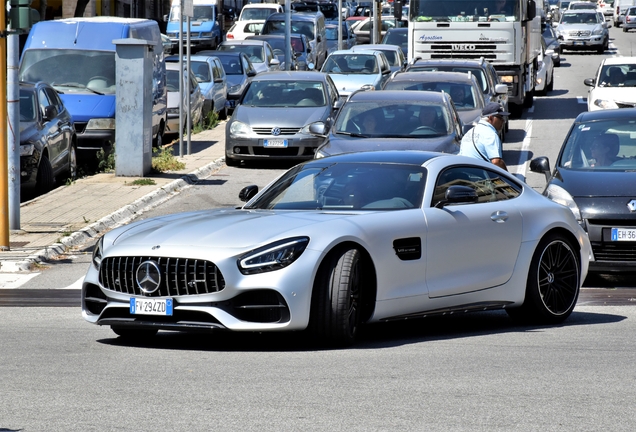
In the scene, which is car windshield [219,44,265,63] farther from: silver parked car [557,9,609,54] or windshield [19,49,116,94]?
silver parked car [557,9,609,54]

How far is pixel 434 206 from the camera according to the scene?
29.3 ft

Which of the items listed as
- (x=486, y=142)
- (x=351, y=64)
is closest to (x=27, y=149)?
(x=486, y=142)

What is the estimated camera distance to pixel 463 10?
30.8 m

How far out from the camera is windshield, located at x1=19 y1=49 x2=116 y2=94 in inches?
898

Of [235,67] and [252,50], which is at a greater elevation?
[252,50]

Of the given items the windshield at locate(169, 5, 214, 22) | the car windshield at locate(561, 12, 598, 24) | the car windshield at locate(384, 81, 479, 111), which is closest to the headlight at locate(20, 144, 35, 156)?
the car windshield at locate(384, 81, 479, 111)

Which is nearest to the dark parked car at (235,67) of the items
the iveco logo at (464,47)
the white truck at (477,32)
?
the white truck at (477,32)

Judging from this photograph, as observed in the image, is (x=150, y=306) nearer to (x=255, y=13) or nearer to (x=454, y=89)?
(x=454, y=89)

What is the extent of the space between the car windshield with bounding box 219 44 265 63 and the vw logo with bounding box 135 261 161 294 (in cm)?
3050

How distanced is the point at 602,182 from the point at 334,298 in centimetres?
500

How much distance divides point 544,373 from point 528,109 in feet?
90.0

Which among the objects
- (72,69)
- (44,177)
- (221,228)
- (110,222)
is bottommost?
(110,222)

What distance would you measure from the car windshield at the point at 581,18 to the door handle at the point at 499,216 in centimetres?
5210

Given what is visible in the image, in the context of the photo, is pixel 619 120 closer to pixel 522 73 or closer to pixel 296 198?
pixel 296 198
